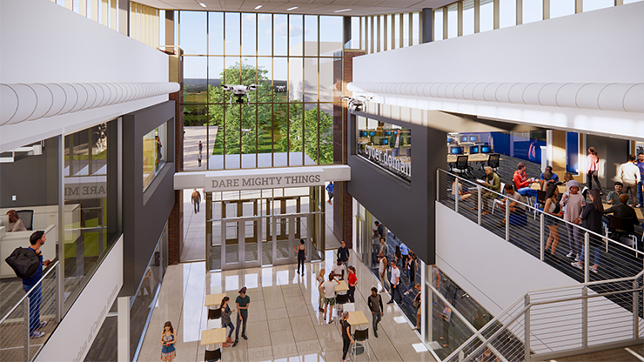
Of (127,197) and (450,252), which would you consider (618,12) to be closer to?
(450,252)

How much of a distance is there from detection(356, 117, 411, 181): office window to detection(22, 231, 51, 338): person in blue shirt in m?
9.13

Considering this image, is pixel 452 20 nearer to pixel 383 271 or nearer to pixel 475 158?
pixel 475 158

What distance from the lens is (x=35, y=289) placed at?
5078 millimetres

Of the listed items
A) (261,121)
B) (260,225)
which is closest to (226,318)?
(260,225)

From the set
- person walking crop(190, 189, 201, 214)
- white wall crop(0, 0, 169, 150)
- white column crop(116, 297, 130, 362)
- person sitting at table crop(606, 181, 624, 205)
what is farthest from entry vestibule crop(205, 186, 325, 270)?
person sitting at table crop(606, 181, 624, 205)

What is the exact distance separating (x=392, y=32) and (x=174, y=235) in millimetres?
11625

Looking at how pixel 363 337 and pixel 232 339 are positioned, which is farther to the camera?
pixel 232 339

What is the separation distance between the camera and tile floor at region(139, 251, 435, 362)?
11531 millimetres

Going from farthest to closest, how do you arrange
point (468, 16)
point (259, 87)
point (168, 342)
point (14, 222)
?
point (259, 87) → point (468, 16) → point (168, 342) → point (14, 222)

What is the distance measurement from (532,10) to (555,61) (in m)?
3.88

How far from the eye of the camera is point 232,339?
12.3 metres

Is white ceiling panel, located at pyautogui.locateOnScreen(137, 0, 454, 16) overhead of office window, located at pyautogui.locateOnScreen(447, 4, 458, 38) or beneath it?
overhead

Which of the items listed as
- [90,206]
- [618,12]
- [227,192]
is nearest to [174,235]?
[227,192]

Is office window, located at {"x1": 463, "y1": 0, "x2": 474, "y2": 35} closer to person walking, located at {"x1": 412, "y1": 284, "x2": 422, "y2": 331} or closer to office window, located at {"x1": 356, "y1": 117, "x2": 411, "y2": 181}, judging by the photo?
office window, located at {"x1": 356, "y1": 117, "x2": 411, "y2": 181}
